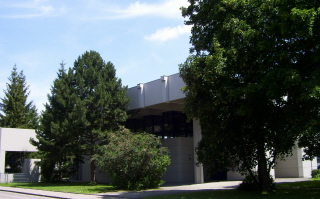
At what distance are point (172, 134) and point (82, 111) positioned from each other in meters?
11.1

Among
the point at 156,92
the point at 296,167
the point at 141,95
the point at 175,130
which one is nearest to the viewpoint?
the point at 156,92

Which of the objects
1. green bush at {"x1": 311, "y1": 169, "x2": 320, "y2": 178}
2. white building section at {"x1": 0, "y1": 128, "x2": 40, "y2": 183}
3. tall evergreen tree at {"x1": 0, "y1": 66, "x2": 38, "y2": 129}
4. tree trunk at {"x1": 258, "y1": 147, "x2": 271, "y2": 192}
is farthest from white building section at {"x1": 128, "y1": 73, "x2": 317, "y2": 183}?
tall evergreen tree at {"x1": 0, "y1": 66, "x2": 38, "y2": 129}

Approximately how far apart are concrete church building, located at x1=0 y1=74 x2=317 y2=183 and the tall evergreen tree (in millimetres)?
18866

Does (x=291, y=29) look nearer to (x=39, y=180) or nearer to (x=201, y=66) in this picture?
(x=201, y=66)

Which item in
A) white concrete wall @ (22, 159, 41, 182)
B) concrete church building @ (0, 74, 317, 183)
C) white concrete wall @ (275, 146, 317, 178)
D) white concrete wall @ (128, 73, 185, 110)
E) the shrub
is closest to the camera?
the shrub

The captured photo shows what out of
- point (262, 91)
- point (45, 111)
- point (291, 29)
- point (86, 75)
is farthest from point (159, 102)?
point (291, 29)

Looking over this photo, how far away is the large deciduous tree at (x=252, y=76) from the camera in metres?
15.3

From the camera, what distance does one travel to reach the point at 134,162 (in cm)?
2430

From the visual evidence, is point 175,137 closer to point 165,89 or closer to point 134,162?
point 165,89

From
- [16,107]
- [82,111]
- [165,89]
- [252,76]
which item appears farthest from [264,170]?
[16,107]

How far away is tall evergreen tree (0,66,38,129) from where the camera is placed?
56.9 metres

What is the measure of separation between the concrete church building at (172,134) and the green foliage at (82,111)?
8.40ft

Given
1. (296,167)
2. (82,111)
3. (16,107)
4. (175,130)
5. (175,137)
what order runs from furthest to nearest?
(16,107)
(175,130)
(296,167)
(175,137)
(82,111)

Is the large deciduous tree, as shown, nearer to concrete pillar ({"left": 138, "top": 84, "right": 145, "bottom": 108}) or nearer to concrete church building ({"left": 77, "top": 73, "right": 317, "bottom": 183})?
concrete church building ({"left": 77, "top": 73, "right": 317, "bottom": 183})
